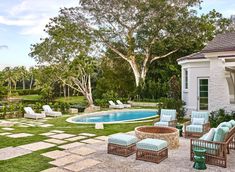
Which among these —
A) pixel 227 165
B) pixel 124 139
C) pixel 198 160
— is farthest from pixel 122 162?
pixel 227 165

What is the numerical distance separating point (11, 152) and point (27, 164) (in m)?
1.74

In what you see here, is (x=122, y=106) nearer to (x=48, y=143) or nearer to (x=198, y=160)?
(x=48, y=143)

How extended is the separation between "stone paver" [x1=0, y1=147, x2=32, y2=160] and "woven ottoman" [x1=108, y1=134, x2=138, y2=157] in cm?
310

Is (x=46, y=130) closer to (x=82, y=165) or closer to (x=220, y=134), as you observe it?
(x=82, y=165)

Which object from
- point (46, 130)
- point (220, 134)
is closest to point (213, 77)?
point (220, 134)

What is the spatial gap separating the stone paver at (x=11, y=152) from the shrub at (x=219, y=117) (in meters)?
9.97

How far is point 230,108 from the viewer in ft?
47.6

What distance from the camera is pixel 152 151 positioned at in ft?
26.8

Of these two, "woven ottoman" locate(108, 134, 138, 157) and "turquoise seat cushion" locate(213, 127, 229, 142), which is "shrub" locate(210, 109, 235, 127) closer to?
"turquoise seat cushion" locate(213, 127, 229, 142)

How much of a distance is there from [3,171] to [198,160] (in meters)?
5.75

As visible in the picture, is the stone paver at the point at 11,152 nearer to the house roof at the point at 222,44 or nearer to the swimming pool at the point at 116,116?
the swimming pool at the point at 116,116

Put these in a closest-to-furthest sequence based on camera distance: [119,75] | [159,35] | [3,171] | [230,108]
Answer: [3,171] < [230,108] < [159,35] < [119,75]

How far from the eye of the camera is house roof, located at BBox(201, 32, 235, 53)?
14092mm

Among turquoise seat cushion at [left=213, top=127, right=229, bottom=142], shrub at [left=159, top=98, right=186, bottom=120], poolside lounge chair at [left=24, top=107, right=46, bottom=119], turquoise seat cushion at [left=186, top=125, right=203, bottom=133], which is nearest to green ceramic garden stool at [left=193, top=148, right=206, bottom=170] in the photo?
turquoise seat cushion at [left=213, top=127, right=229, bottom=142]
